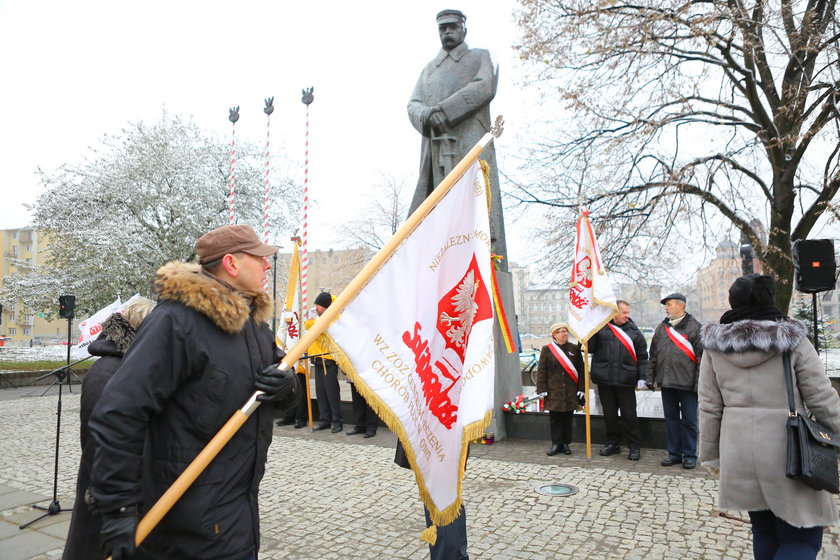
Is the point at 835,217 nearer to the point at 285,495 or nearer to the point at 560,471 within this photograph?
the point at 560,471

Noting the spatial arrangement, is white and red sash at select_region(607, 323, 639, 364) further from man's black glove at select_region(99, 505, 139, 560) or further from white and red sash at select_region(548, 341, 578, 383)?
man's black glove at select_region(99, 505, 139, 560)

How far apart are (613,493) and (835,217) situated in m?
11.3

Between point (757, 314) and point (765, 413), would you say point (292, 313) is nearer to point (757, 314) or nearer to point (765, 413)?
point (757, 314)

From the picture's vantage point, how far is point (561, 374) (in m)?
7.71

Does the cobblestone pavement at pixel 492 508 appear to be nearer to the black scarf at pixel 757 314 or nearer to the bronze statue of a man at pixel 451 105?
the black scarf at pixel 757 314

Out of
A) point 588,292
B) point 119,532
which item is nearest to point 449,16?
point 588,292

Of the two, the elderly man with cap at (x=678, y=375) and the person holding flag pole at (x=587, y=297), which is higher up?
Result: the person holding flag pole at (x=587, y=297)

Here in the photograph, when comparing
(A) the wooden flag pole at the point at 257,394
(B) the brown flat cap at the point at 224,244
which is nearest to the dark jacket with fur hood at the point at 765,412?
(A) the wooden flag pole at the point at 257,394

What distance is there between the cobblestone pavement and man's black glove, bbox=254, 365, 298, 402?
2.52 meters

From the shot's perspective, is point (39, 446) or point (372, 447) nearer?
point (372, 447)

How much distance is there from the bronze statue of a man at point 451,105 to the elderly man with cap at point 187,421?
5.78 meters

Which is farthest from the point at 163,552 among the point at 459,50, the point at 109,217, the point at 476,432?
the point at 109,217

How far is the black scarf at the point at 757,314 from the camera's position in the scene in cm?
333

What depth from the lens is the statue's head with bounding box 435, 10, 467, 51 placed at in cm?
823
